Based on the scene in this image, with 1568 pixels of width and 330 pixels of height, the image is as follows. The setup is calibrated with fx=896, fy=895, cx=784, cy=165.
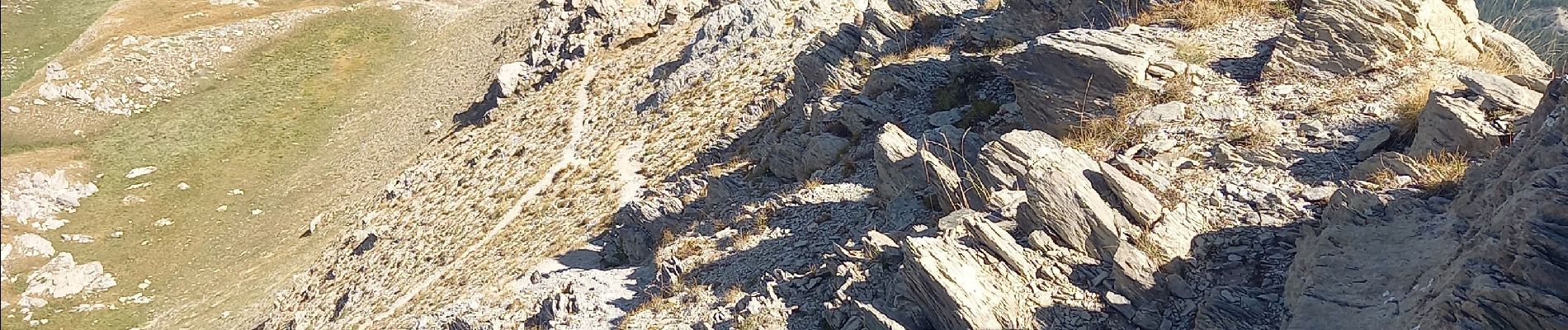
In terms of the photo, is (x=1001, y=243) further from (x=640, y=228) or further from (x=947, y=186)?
(x=640, y=228)

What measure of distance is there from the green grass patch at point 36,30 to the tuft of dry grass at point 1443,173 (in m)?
67.9

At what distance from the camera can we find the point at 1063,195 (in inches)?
514

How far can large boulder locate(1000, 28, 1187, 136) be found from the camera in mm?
16609

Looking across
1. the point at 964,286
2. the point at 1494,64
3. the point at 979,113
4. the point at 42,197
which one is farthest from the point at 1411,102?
the point at 42,197

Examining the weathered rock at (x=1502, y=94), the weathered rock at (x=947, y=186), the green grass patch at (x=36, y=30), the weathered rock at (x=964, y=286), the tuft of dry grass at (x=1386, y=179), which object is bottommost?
the green grass patch at (x=36, y=30)

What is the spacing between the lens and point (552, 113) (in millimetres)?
42406

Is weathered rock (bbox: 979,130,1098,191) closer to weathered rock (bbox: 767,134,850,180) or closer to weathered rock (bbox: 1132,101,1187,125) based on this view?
weathered rock (bbox: 1132,101,1187,125)

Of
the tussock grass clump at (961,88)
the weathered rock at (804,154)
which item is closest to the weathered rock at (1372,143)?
the tussock grass clump at (961,88)

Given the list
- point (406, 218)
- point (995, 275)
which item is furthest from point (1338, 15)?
point (406, 218)

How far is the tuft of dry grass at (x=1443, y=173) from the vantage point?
1160 centimetres

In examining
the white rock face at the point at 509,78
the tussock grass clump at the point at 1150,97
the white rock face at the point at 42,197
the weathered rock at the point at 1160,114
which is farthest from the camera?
the white rock face at the point at 509,78

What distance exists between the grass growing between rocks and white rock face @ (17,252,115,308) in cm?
54

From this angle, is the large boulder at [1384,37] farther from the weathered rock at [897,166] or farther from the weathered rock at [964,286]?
the weathered rock at [964,286]

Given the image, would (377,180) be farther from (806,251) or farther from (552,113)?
(806,251)
